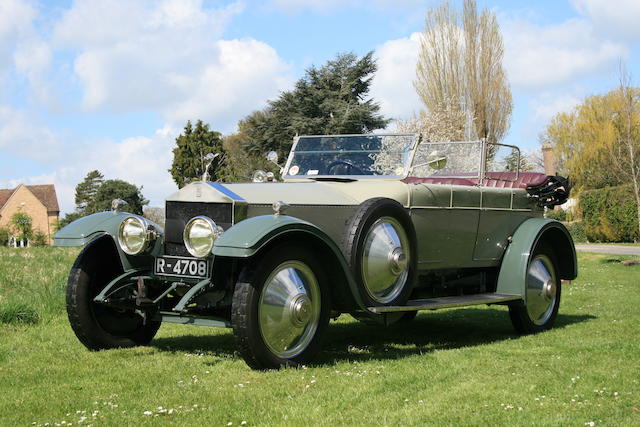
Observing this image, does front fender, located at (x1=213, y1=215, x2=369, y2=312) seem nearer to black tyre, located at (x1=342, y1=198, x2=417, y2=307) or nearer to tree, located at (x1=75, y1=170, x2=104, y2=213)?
black tyre, located at (x1=342, y1=198, x2=417, y2=307)

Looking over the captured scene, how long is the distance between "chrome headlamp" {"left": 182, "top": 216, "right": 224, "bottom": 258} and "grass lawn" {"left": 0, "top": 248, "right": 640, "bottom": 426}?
2.96ft

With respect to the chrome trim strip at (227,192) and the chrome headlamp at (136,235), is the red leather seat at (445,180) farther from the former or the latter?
the chrome headlamp at (136,235)

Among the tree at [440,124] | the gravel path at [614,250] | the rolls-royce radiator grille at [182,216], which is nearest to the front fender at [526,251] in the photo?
A: the rolls-royce radiator grille at [182,216]

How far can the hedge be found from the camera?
28516 mm

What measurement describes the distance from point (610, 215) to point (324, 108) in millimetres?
12907

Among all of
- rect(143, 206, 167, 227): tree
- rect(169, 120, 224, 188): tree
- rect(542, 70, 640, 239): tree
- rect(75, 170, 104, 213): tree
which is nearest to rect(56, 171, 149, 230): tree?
rect(75, 170, 104, 213): tree

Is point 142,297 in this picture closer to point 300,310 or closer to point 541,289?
point 300,310

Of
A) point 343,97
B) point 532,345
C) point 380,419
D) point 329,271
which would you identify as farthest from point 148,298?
point 343,97

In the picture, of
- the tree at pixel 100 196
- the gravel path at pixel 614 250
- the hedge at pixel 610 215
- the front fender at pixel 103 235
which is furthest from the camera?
the tree at pixel 100 196

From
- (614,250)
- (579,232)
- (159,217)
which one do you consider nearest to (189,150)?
(579,232)

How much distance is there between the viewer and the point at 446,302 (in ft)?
21.9

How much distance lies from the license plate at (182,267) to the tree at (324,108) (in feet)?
82.4

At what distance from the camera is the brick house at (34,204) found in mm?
63250

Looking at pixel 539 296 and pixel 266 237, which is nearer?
pixel 266 237
